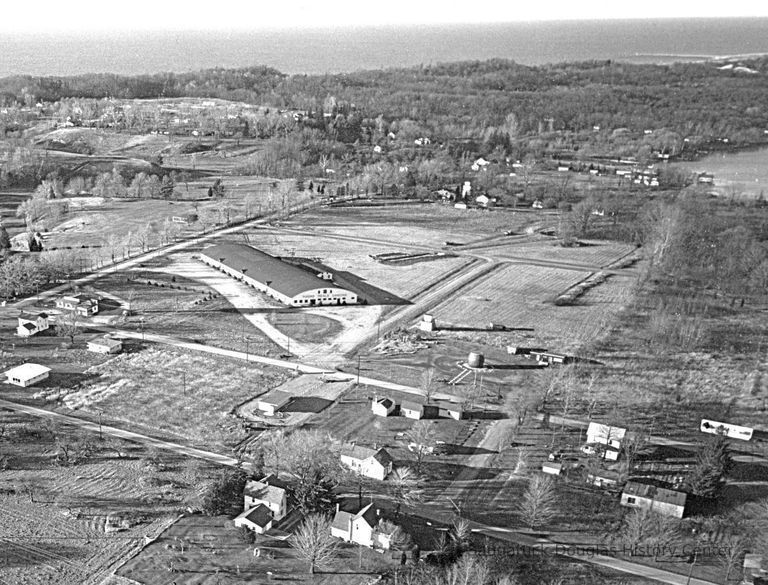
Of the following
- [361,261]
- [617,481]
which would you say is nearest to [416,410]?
[617,481]

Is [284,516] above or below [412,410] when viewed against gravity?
below

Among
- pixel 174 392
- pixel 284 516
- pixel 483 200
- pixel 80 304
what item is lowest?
pixel 284 516

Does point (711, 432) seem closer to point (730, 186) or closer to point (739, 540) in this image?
point (739, 540)

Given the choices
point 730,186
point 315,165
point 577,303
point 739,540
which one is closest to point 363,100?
point 315,165

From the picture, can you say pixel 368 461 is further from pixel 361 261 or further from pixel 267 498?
pixel 361 261

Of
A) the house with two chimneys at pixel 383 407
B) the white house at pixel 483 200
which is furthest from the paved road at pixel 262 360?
the white house at pixel 483 200

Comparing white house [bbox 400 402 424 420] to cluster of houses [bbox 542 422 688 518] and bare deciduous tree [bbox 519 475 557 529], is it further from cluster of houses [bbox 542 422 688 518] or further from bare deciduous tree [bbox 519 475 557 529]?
bare deciduous tree [bbox 519 475 557 529]

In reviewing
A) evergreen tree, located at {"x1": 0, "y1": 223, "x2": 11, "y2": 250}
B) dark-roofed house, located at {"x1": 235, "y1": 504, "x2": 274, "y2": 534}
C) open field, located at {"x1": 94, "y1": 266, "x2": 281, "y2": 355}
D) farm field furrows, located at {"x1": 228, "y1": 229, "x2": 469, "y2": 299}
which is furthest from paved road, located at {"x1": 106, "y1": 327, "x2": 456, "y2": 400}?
evergreen tree, located at {"x1": 0, "y1": 223, "x2": 11, "y2": 250}
